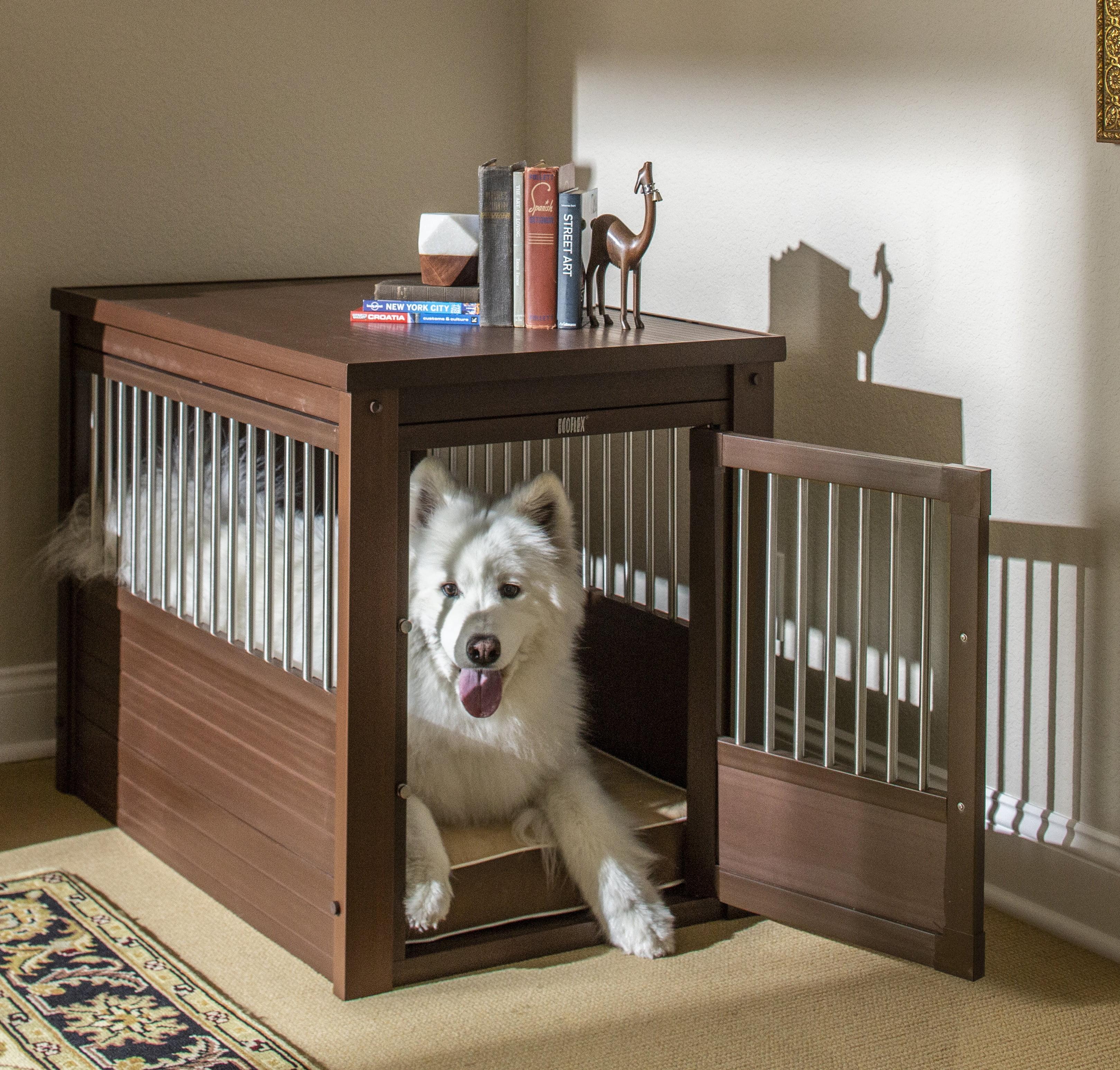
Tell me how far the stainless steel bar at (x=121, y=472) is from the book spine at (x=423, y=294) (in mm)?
454

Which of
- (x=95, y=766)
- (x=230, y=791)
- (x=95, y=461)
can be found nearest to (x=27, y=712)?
(x=95, y=766)

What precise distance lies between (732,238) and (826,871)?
1.08 m

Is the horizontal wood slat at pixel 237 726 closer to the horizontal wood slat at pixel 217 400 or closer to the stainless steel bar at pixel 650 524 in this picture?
the horizontal wood slat at pixel 217 400

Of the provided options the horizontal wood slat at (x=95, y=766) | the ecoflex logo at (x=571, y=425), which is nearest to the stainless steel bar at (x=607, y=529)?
the ecoflex logo at (x=571, y=425)

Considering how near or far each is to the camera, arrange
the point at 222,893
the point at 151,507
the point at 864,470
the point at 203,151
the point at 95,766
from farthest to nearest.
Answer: the point at 203,151 → the point at 95,766 → the point at 151,507 → the point at 222,893 → the point at 864,470

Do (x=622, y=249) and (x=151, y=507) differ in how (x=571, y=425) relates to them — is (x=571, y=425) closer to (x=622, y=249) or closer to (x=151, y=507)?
(x=622, y=249)

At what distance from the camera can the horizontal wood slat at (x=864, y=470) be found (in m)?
1.57

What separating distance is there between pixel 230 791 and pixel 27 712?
786 mm

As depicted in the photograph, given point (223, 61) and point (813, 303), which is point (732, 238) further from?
point (223, 61)

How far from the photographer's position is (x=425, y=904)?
1.74 metres

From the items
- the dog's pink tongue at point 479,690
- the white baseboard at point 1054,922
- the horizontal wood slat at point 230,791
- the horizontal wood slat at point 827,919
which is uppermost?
the dog's pink tongue at point 479,690

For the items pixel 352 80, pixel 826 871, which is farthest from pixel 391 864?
pixel 352 80

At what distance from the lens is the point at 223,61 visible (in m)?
2.57

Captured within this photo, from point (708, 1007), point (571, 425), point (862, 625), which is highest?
point (571, 425)
